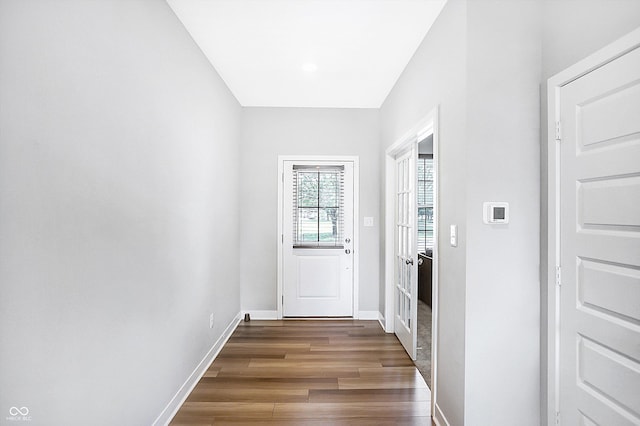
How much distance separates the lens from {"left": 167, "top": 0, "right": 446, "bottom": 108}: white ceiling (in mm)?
2074

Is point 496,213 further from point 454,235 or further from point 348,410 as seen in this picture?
point 348,410

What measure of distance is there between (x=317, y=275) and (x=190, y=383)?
196 centimetres

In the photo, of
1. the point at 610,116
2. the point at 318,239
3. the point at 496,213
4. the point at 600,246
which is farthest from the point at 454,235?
the point at 318,239

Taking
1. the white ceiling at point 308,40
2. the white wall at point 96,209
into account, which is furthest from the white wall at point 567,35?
the white wall at point 96,209

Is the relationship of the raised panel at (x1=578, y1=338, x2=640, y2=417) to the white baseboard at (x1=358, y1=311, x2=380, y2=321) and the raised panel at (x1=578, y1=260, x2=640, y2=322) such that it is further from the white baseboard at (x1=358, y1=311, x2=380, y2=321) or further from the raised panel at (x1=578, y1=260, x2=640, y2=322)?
the white baseboard at (x1=358, y1=311, x2=380, y2=321)

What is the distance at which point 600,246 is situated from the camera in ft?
4.50

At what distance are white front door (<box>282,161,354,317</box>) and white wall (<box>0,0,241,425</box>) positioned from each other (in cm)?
164

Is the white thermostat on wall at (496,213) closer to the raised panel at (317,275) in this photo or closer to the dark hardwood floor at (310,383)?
the dark hardwood floor at (310,383)

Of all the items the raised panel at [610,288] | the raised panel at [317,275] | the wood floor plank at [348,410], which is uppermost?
the raised panel at [610,288]

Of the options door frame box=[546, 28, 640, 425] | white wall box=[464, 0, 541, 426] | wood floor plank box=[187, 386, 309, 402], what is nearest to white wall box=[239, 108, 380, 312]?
wood floor plank box=[187, 386, 309, 402]

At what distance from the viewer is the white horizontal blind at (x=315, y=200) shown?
4.04m

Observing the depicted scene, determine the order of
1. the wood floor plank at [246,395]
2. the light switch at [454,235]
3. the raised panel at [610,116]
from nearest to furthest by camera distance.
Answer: the raised panel at [610,116] → the light switch at [454,235] → the wood floor plank at [246,395]

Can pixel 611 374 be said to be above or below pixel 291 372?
above

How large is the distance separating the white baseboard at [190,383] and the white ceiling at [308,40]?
8.32ft
